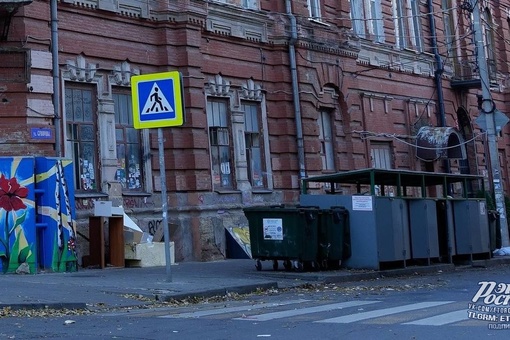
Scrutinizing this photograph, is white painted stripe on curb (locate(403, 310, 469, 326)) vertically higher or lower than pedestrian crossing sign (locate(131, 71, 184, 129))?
lower

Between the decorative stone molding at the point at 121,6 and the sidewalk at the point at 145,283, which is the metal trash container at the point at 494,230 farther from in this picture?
the decorative stone molding at the point at 121,6

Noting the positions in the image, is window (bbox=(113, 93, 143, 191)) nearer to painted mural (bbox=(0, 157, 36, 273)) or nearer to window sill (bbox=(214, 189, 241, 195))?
window sill (bbox=(214, 189, 241, 195))

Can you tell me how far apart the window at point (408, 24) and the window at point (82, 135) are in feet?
51.2

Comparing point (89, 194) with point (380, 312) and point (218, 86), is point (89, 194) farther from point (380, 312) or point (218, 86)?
point (380, 312)

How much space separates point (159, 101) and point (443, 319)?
6.45 m

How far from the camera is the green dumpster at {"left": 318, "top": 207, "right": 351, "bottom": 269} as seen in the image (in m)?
18.5

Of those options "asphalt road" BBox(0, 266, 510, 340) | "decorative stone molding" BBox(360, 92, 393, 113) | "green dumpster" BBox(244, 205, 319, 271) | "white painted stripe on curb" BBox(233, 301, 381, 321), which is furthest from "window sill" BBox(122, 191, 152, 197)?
"decorative stone molding" BBox(360, 92, 393, 113)

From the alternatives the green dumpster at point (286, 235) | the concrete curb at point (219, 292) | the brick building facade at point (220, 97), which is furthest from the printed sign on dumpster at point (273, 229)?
the brick building facade at point (220, 97)

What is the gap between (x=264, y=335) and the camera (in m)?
9.52

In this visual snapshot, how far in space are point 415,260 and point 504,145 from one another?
20.5 meters

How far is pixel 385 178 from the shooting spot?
21.9 m

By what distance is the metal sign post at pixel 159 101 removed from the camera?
14781mm

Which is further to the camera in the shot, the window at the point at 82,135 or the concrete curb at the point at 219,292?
the window at the point at 82,135

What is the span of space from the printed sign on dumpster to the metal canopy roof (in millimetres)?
2112
